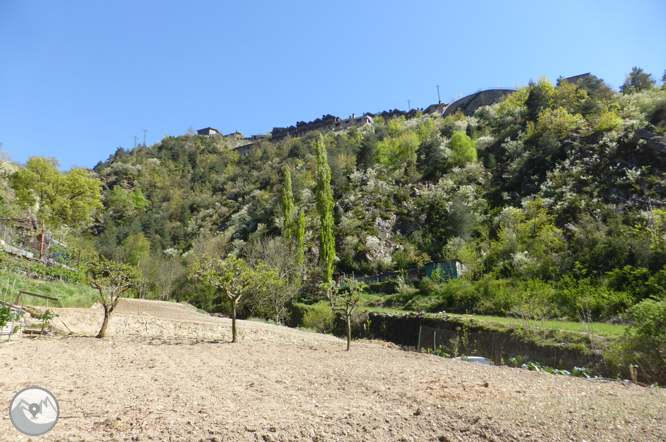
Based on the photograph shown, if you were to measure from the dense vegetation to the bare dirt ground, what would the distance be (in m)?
4.60

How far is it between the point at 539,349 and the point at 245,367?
955cm

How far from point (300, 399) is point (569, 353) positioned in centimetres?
929

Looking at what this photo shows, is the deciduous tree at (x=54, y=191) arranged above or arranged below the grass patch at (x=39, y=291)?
above

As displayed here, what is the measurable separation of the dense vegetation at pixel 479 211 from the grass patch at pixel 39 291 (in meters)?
9.83

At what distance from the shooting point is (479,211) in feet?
112

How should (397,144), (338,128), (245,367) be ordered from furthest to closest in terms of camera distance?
(338,128), (397,144), (245,367)

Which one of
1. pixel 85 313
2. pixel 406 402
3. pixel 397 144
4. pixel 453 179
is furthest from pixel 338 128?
pixel 406 402

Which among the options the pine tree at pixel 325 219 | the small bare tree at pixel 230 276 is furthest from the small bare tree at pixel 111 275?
the pine tree at pixel 325 219

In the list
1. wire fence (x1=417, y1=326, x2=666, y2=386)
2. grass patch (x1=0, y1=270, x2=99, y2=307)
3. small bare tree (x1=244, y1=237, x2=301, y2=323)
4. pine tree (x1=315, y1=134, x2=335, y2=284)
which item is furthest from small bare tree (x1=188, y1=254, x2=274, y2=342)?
pine tree (x1=315, y1=134, x2=335, y2=284)

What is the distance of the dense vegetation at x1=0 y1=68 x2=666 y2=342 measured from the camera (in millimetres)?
17547

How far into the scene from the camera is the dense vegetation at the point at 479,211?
1755cm

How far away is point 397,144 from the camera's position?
50688 mm

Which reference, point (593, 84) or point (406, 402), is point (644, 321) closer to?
point (406, 402)

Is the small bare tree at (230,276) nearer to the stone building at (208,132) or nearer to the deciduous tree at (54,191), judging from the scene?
the deciduous tree at (54,191)
